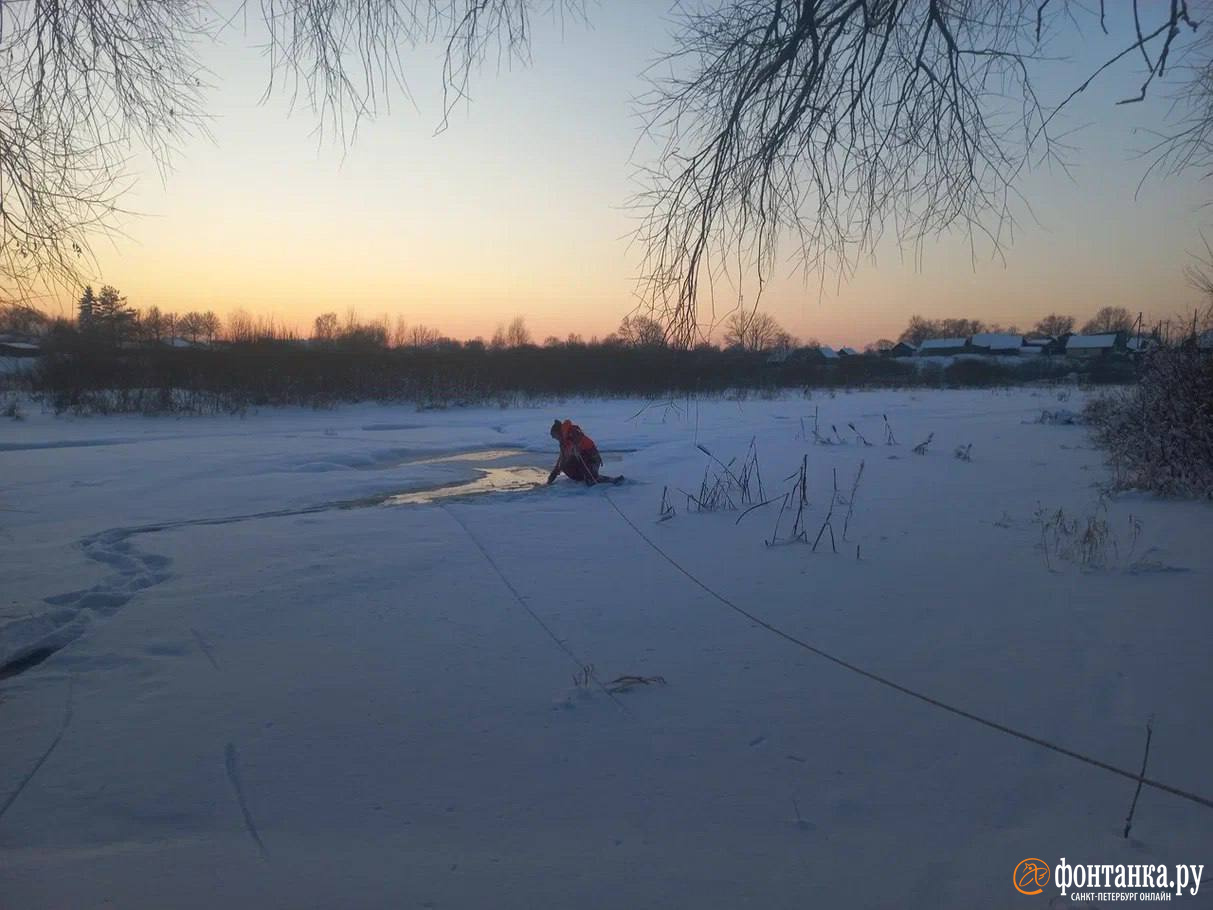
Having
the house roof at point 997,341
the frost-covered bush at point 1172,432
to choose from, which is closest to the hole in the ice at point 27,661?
the frost-covered bush at point 1172,432

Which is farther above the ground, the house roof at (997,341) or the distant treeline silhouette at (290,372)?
the house roof at (997,341)

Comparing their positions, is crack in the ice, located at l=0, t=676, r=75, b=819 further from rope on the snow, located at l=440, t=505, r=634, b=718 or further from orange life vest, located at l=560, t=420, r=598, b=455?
orange life vest, located at l=560, t=420, r=598, b=455

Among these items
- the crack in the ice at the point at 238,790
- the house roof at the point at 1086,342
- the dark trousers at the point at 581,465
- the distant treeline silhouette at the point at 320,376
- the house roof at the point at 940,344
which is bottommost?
the crack in the ice at the point at 238,790

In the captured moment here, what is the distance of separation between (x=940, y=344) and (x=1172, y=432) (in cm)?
7541

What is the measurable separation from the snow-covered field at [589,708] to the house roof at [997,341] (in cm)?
7137

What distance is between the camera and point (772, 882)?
2109mm

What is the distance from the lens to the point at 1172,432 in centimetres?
730

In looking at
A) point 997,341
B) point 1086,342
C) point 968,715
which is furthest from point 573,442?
point 997,341

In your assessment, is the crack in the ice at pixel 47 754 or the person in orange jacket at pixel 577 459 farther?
the person in orange jacket at pixel 577 459

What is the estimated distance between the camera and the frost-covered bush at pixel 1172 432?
7020 mm

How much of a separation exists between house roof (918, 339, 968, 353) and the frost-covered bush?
70.8m

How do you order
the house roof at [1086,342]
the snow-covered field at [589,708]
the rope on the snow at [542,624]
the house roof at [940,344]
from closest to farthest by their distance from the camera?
the snow-covered field at [589,708]
the rope on the snow at [542,624]
the house roof at [1086,342]
the house roof at [940,344]

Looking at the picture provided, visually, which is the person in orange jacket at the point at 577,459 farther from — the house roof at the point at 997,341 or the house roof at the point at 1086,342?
the house roof at the point at 997,341

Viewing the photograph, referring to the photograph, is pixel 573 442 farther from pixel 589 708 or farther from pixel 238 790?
pixel 238 790
